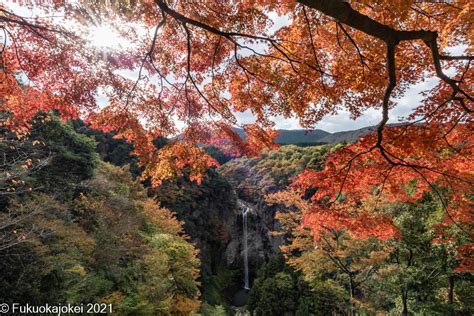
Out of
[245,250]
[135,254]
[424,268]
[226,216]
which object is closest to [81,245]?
[135,254]

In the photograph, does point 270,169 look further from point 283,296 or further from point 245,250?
point 283,296

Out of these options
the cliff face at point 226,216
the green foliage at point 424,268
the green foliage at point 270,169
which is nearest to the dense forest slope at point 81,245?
the green foliage at point 424,268

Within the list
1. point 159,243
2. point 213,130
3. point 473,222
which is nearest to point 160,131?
point 213,130

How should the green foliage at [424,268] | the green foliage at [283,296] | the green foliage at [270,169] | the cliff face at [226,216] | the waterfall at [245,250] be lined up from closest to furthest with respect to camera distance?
1. the green foliage at [424,268]
2. the green foliage at [283,296]
3. the cliff face at [226,216]
4. the waterfall at [245,250]
5. the green foliage at [270,169]

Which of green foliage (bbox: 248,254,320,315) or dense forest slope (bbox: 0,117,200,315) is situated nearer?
dense forest slope (bbox: 0,117,200,315)

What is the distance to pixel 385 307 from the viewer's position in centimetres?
1461

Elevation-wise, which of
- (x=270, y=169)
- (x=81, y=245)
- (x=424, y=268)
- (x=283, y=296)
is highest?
(x=270, y=169)

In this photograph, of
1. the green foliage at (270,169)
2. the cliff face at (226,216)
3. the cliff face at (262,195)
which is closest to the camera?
the cliff face at (226,216)

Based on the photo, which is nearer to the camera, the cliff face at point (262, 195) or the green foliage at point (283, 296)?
the green foliage at point (283, 296)

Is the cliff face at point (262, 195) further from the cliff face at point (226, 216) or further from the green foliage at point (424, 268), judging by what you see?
the green foliage at point (424, 268)

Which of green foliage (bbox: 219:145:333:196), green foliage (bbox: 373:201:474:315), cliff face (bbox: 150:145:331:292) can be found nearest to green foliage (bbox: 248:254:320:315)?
green foliage (bbox: 373:201:474:315)

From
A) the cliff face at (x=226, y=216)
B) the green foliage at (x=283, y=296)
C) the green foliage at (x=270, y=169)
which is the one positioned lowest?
the green foliage at (x=283, y=296)

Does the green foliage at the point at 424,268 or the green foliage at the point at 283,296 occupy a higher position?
the green foliage at the point at 424,268

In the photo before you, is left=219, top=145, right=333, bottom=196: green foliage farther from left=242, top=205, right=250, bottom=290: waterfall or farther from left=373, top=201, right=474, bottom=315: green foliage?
left=373, top=201, right=474, bottom=315: green foliage
